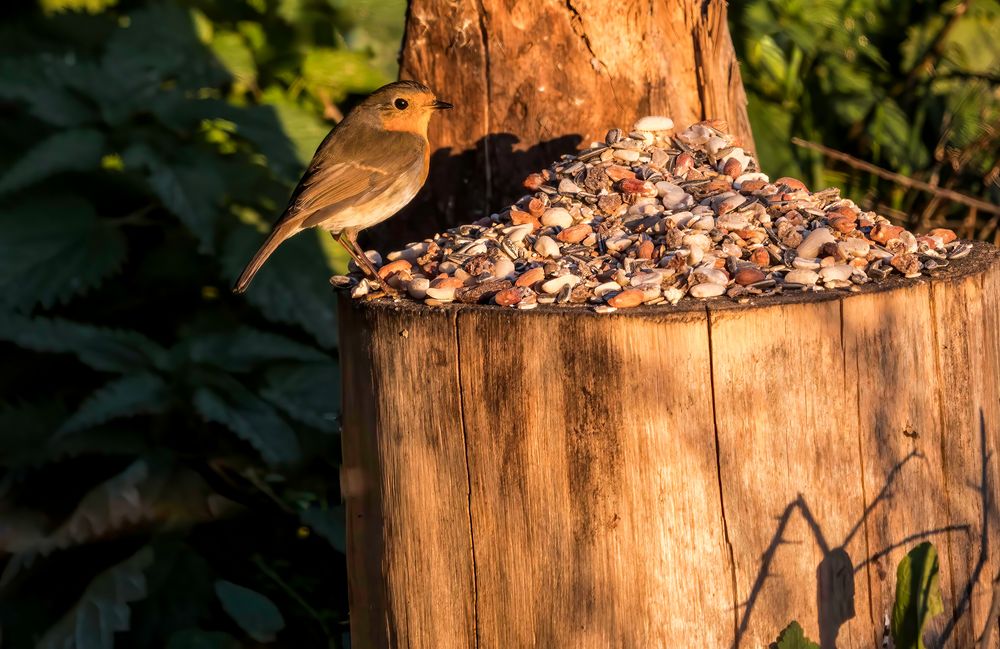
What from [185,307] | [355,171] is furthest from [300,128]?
[355,171]

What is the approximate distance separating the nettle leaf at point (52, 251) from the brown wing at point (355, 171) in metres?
1.11

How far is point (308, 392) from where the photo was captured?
427cm

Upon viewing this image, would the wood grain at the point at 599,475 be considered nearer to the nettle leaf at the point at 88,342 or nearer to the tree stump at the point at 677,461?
the tree stump at the point at 677,461

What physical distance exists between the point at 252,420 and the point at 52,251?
41.3 inches

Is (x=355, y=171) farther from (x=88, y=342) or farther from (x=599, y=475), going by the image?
(x=599, y=475)

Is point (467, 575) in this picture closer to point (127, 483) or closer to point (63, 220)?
point (127, 483)

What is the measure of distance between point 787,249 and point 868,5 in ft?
12.4

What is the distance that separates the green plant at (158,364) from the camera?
4027 mm

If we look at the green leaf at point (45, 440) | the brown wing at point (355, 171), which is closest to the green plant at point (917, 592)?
the brown wing at point (355, 171)

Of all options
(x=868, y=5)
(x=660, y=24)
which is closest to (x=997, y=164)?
(x=868, y=5)

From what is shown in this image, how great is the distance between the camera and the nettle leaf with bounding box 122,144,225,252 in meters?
4.25

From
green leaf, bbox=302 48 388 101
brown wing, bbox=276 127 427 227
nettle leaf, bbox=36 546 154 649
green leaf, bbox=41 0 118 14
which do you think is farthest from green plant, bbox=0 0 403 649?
green leaf, bbox=41 0 118 14

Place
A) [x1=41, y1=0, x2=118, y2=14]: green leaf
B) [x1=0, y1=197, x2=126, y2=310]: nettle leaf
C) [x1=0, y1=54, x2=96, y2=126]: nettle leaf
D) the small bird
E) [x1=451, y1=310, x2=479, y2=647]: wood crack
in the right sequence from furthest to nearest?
[x1=41, y1=0, x2=118, y2=14]: green leaf
[x1=0, y1=54, x2=96, y2=126]: nettle leaf
[x1=0, y1=197, x2=126, y2=310]: nettle leaf
the small bird
[x1=451, y1=310, x2=479, y2=647]: wood crack

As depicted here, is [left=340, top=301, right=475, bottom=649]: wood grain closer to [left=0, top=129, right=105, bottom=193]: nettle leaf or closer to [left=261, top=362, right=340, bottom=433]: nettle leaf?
[left=261, top=362, right=340, bottom=433]: nettle leaf
